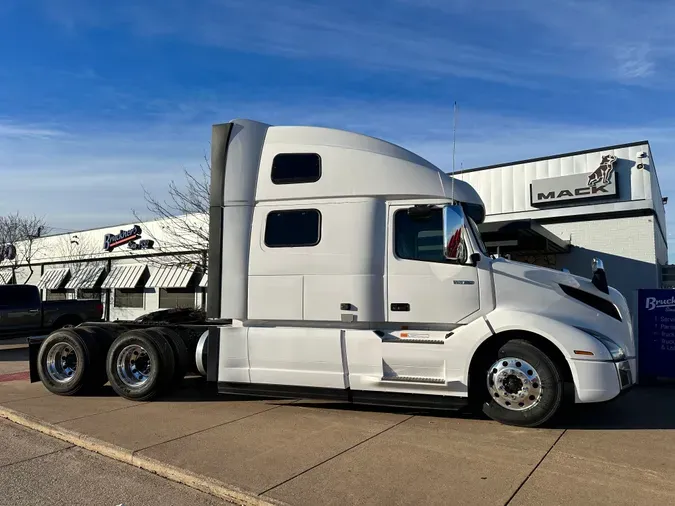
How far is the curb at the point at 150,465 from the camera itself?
164 inches

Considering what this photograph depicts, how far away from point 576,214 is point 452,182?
31.9 feet

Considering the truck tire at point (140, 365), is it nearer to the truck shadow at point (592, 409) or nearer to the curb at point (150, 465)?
the truck shadow at point (592, 409)

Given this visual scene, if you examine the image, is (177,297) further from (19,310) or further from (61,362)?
(61,362)

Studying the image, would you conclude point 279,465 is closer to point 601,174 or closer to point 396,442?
point 396,442

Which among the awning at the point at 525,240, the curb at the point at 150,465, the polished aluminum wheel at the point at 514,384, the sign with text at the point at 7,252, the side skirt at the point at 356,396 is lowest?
the curb at the point at 150,465

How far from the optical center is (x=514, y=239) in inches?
463

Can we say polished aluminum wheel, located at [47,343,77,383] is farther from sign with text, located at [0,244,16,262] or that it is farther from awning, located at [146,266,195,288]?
sign with text, located at [0,244,16,262]

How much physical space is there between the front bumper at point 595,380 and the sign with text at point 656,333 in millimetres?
4073

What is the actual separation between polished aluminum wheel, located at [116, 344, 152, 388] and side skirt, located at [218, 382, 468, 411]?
1.47 metres

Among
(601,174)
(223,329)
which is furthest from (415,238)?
(601,174)

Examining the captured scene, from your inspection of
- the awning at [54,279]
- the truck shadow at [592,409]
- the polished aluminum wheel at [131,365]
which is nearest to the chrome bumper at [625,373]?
the truck shadow at [592,409]

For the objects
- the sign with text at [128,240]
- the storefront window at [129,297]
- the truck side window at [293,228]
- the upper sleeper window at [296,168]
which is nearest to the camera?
the truck side window at [293,228]

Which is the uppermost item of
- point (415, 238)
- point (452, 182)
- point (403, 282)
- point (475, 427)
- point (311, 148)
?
point (311, 148)

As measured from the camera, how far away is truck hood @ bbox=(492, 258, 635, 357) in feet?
19.7
